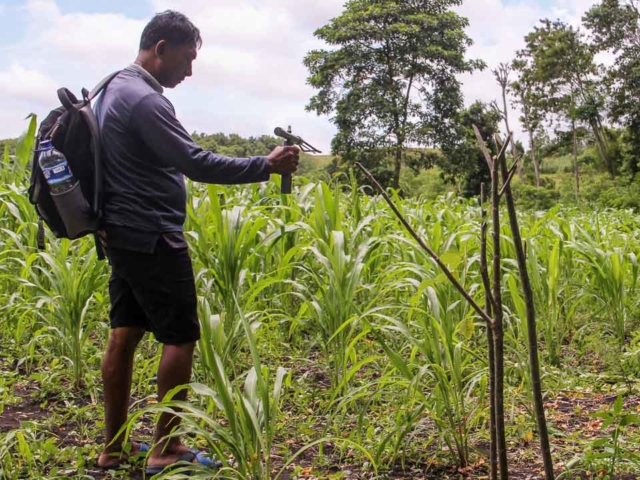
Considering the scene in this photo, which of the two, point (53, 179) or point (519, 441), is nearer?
point (53, 179)

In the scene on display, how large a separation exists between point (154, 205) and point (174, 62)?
1.66 ft

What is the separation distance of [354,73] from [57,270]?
2724cm

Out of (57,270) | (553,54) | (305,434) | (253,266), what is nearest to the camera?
(305,434)

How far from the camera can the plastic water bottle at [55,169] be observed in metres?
2.06

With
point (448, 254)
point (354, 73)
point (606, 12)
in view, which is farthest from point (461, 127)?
point (448, 254)

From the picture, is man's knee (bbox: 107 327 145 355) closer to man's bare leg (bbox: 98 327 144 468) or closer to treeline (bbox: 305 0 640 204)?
man's bare leg (bbox: 98 327 144 468)

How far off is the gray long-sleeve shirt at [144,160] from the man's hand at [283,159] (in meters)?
0.12

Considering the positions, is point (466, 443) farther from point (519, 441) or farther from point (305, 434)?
point (305, 434)

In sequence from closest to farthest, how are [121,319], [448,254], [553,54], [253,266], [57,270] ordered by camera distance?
[448,254] < [121,319] < [57,270] < [253,266] < [553,54]

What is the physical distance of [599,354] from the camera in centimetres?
332

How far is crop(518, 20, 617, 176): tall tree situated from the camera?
3238 cm

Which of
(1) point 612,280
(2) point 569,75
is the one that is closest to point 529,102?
(2) point 569,75

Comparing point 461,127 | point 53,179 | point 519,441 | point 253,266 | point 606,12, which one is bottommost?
point 519,441

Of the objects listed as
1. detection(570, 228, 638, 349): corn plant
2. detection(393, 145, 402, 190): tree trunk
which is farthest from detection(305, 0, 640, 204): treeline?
detection(570, 228, 638, 349): corn plant
